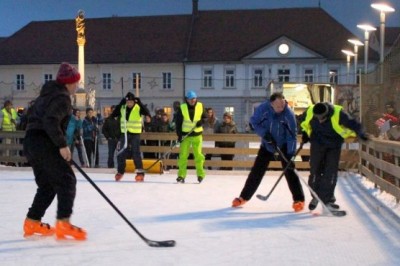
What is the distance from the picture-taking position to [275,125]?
24.0 feet

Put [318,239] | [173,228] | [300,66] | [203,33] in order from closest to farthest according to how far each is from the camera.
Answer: [318,239], [173,228], [300,66], [203,33]

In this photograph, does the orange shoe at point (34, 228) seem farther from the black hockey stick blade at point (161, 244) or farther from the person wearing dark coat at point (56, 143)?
the black hockey stick blade at point (161, 244)

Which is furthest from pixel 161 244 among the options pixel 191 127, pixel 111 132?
pixel 111 132

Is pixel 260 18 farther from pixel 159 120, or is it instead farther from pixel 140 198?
pixel 140 198

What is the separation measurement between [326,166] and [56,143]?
337 cm

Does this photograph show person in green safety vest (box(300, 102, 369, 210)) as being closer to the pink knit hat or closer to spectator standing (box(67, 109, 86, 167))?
the pink knit hat

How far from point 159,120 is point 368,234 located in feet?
29.7

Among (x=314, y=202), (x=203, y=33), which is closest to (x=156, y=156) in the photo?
(x=314, y=202)

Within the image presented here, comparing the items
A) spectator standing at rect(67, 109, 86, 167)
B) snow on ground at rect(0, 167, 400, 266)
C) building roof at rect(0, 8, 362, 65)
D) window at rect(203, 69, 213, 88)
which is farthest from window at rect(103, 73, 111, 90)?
snow on ground at rect(0, 167, 400, 266)

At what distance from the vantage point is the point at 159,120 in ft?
47.4

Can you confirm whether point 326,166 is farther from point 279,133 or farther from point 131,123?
point 131,123

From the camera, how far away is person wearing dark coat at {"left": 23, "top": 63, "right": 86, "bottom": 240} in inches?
201

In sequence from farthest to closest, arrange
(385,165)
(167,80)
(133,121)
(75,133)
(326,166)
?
1. (167,80)
2. (75,133)
3. (133,121)
4. (385,165)
5. (326,166)

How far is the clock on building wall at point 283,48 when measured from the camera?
162ft
